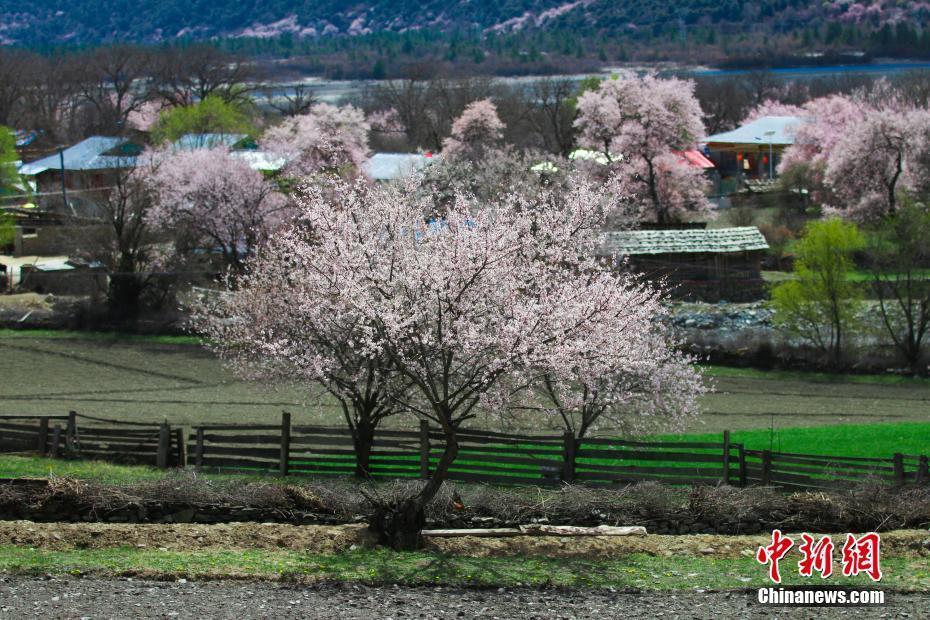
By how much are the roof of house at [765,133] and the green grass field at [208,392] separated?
63.4m

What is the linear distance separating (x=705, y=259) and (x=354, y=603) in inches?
2009

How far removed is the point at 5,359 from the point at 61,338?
5.45 metres

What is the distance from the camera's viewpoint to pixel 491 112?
9800 centimetres

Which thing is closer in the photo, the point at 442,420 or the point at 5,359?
the point at 442,420

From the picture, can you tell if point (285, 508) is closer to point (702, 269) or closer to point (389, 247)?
point (389, 247)

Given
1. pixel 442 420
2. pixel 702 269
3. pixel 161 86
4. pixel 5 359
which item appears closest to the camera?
pixel 442 420

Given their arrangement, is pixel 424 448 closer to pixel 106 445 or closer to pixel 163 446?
pixel 163 446

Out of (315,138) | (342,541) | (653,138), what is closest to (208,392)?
(342,541)

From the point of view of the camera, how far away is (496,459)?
81.9 ft

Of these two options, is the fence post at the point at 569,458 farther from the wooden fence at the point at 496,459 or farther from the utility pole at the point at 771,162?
the utility pole at the point at 771,162

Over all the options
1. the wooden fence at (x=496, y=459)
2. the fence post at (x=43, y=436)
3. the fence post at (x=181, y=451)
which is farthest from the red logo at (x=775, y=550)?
the fence post at (x=43, y=436)

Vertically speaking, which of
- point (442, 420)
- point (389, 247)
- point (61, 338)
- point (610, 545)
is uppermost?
point (389, 247)

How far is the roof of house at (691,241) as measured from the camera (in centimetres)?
6359

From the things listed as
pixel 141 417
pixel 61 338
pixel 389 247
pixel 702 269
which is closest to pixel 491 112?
pixel 702 269
